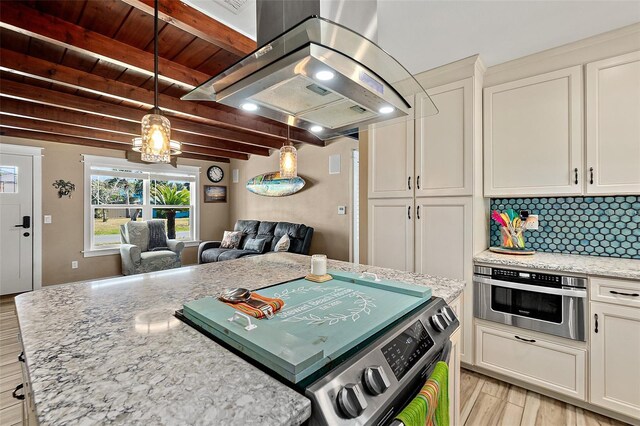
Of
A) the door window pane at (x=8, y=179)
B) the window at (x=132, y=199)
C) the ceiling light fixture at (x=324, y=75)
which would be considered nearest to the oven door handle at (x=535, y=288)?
the ceiling light fixture at (x=324, y=75)

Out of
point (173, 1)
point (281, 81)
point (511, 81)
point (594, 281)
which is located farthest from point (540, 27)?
point (173, 1)

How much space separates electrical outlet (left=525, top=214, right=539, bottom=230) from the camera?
2.30 meters

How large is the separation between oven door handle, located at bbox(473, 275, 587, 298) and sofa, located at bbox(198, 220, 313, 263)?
9.40ft

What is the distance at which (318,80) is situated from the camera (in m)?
1.01

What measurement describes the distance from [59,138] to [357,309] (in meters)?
5.98

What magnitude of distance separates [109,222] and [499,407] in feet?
21.0

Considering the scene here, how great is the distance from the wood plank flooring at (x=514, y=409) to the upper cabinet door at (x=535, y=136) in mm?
1500

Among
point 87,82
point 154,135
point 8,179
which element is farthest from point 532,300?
point 8,179

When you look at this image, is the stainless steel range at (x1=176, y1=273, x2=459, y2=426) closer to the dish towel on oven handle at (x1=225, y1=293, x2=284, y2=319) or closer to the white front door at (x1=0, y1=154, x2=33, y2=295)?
the dish towel on oven handle at (x1=225, y1=293, x2=284, y2=319)

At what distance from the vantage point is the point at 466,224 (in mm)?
2291

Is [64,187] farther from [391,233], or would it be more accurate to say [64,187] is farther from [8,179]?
[391,233]

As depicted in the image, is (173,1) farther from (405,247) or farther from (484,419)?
(484,419)

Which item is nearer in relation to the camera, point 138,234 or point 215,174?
point 138,234

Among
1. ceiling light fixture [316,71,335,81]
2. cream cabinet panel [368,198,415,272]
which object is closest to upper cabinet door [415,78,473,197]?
cream cabinet panel [368,198,415,272]
